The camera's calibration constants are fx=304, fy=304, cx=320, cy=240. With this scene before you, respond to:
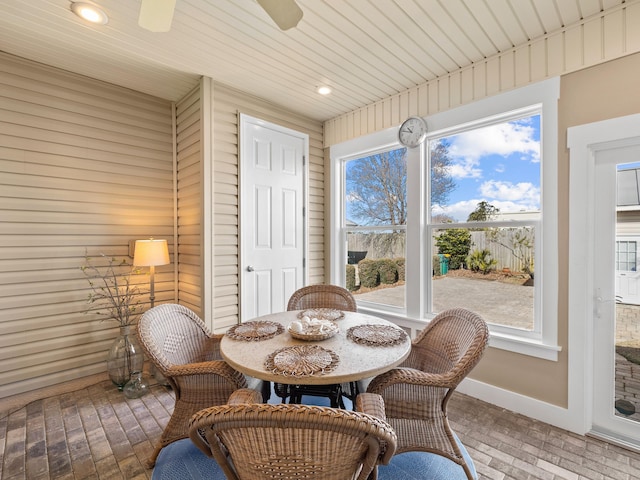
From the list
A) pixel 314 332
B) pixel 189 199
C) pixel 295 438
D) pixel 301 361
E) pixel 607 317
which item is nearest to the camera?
pixel 295 438

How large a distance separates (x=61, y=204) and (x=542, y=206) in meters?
4.17

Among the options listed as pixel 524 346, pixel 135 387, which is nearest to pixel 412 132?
pixel 524 346

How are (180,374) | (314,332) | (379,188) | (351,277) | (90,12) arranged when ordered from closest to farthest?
(180,374)
(314,332)
(90,12)
(379,188)
(351,277)

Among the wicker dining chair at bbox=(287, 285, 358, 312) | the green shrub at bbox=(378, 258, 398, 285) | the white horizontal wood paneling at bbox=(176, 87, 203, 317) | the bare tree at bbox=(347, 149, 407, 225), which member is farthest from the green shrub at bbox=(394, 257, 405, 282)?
the white horizontal wood paneling at bbox=(176, 87, 203, 317)

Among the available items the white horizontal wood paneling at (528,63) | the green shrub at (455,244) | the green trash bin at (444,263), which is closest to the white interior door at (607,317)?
the white horizontal wood paneling at (528,63)

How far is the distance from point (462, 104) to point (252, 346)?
2712mm

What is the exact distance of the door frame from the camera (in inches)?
85.2

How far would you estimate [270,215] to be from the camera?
11.4 ft

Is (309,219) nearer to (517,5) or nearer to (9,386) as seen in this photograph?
(517,5)

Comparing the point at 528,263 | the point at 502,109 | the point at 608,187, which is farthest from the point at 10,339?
the point at 608,187

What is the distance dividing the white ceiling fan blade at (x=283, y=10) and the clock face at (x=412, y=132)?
1801 mm

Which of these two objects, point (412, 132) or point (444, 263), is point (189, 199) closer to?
point (412, 132)

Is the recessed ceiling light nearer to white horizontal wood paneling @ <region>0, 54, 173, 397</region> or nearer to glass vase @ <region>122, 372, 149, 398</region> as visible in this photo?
white horizontal wood paneling @ <region>0, 54, 173, 397</region>

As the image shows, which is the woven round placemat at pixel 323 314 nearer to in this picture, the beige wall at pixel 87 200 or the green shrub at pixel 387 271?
the beige wall at pixel 87 200
